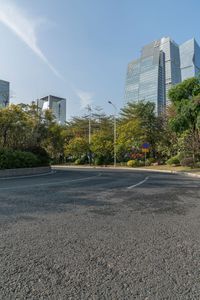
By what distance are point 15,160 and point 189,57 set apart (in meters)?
33.3

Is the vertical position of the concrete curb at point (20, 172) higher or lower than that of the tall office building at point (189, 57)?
lower

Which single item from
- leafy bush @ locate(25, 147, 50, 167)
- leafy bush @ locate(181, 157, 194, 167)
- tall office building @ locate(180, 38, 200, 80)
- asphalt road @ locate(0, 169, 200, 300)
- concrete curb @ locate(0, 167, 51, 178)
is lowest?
asphalt road @ locate(0, 169, 200, 300)

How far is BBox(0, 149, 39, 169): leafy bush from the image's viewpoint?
16750 mm

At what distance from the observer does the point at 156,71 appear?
5534 cm

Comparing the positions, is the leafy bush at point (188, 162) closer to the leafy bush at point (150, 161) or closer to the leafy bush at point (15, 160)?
the leafy bush at point (150, 161)

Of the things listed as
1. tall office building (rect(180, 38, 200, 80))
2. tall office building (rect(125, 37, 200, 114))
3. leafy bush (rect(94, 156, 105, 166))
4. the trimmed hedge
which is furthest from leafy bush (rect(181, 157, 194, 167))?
tall office building (rect(125, 37, 200, 114))

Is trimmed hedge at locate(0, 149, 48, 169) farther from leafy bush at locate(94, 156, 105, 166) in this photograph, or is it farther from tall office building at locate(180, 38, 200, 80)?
tall office building at locate(180, 38, 200, 80)

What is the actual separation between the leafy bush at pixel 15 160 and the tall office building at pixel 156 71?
1305 inches

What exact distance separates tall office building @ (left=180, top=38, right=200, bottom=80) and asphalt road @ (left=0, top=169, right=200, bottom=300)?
3232 cm

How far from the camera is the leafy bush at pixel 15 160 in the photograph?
55.0 ft

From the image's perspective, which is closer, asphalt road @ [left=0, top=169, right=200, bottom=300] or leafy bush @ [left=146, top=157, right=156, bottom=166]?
asphalt road @ [left=0, top=169, right=200, bottom=300]

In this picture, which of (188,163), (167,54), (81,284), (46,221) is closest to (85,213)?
(46,221)

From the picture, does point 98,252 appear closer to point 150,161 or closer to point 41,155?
point 41,155

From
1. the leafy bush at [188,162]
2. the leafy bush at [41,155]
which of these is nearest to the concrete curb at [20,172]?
the leafy bush at [41,155]
